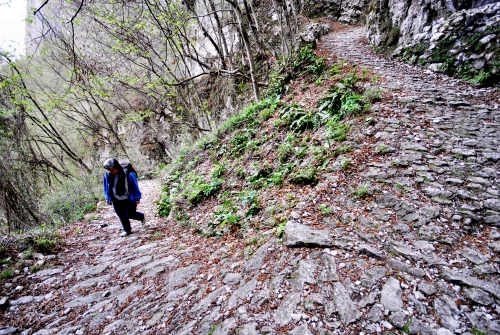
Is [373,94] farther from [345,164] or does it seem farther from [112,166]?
[112,166]

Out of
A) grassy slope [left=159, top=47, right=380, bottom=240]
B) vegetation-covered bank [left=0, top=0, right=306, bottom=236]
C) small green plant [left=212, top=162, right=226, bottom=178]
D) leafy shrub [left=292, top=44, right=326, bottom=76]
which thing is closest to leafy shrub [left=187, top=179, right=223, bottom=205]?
grassy slope [left=159, top=47, right=380, bottom=240]

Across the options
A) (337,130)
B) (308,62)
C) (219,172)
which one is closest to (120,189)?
(219,172)

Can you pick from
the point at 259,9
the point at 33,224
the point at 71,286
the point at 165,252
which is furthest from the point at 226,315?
the point at 259,9

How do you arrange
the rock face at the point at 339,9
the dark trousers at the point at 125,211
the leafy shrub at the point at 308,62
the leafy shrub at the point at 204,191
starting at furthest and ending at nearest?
the rock face at the point at 339,9 → the leafy shrub at the point at 308,62 → the leafy shrub at the point at 204,191 → the dark trousers at the point at 125,211

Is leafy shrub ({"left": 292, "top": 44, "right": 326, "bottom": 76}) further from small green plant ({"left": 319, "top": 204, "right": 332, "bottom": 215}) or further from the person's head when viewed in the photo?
the person's head

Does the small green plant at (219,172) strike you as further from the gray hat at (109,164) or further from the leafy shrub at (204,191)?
the gray hat at (109,164)

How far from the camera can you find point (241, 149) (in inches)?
273

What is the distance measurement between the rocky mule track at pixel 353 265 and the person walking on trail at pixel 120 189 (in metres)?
0.91

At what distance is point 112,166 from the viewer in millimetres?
4719

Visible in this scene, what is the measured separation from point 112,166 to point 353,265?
16.3 ft

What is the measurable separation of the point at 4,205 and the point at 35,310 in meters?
5.99

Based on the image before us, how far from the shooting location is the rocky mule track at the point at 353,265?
194 centimetres

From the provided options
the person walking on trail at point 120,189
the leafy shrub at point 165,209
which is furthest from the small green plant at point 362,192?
the leafy shrub at point 165,209

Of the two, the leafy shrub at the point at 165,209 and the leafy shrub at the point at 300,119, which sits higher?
the leafy shrub at the point at 300,119
